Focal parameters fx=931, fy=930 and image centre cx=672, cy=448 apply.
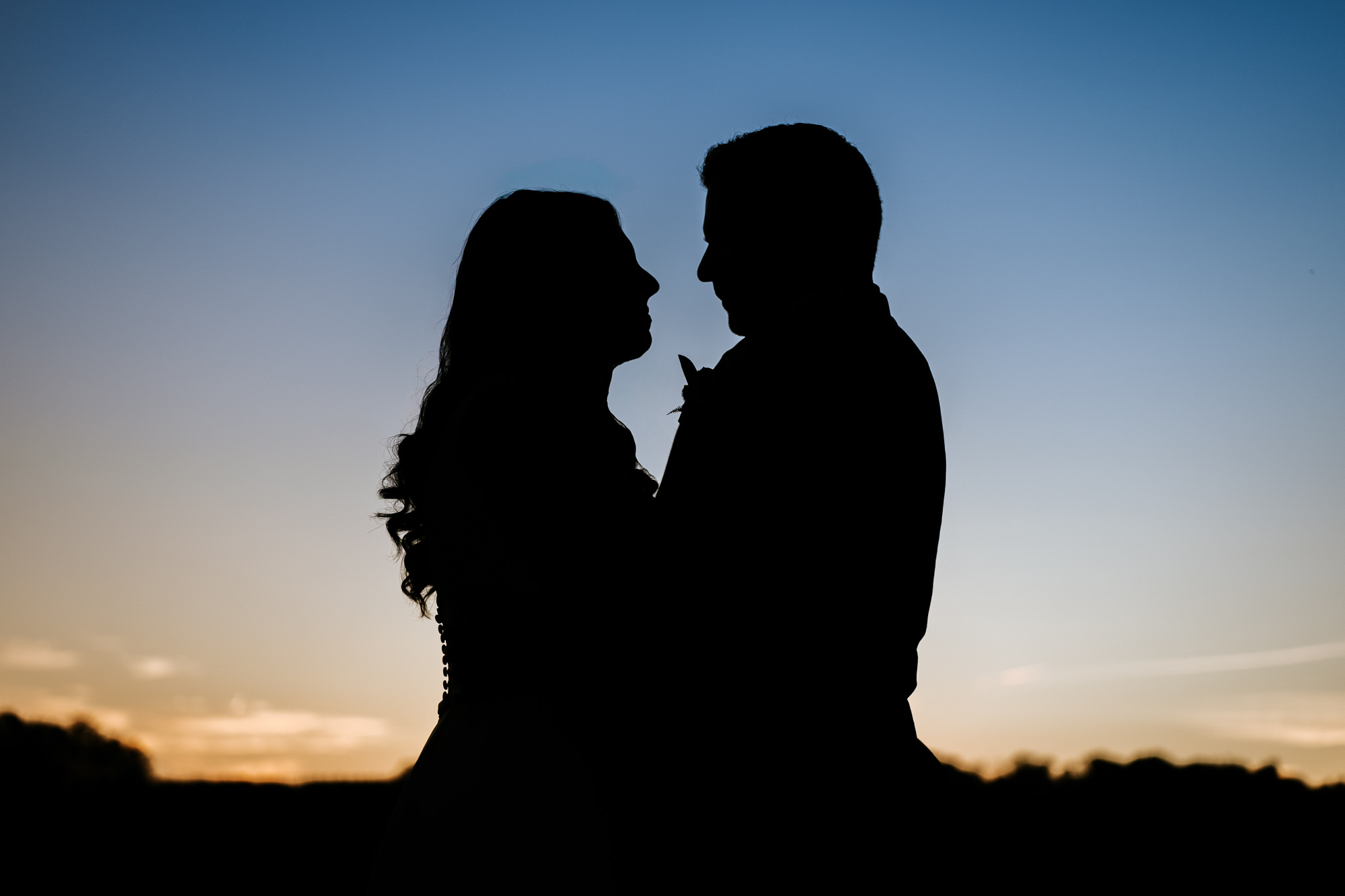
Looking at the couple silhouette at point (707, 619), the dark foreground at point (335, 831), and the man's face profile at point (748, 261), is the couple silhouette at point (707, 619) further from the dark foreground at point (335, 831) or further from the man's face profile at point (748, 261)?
the dark foreground at point (335, 831)

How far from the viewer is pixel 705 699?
225 centimetres

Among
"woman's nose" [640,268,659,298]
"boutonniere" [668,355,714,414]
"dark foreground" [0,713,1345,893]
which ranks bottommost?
"dark foreground" [0,713,1345,893]

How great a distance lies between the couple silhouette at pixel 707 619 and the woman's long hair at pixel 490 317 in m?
0.31

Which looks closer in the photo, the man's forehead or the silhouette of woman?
the silhouette of woman

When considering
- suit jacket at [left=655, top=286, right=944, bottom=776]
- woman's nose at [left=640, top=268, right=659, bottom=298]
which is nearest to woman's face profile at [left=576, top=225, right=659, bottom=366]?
woman's nose at [left=640, top=268, right=659, bottom=298]

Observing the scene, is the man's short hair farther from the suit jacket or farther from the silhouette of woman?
the silhouette of woman

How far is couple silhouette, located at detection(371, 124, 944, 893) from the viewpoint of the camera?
2.19m

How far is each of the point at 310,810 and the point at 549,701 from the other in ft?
21.8

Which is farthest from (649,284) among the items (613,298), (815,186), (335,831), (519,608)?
(335,831)

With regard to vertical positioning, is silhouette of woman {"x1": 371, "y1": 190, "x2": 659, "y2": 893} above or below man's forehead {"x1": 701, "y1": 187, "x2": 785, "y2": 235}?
below

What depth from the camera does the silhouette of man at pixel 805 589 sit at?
2.15 meters

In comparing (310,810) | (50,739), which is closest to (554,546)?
(310,810)

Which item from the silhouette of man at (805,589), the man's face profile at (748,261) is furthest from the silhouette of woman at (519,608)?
the man's face profile at (748,261)

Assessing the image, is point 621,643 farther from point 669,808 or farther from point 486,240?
point 486,240
